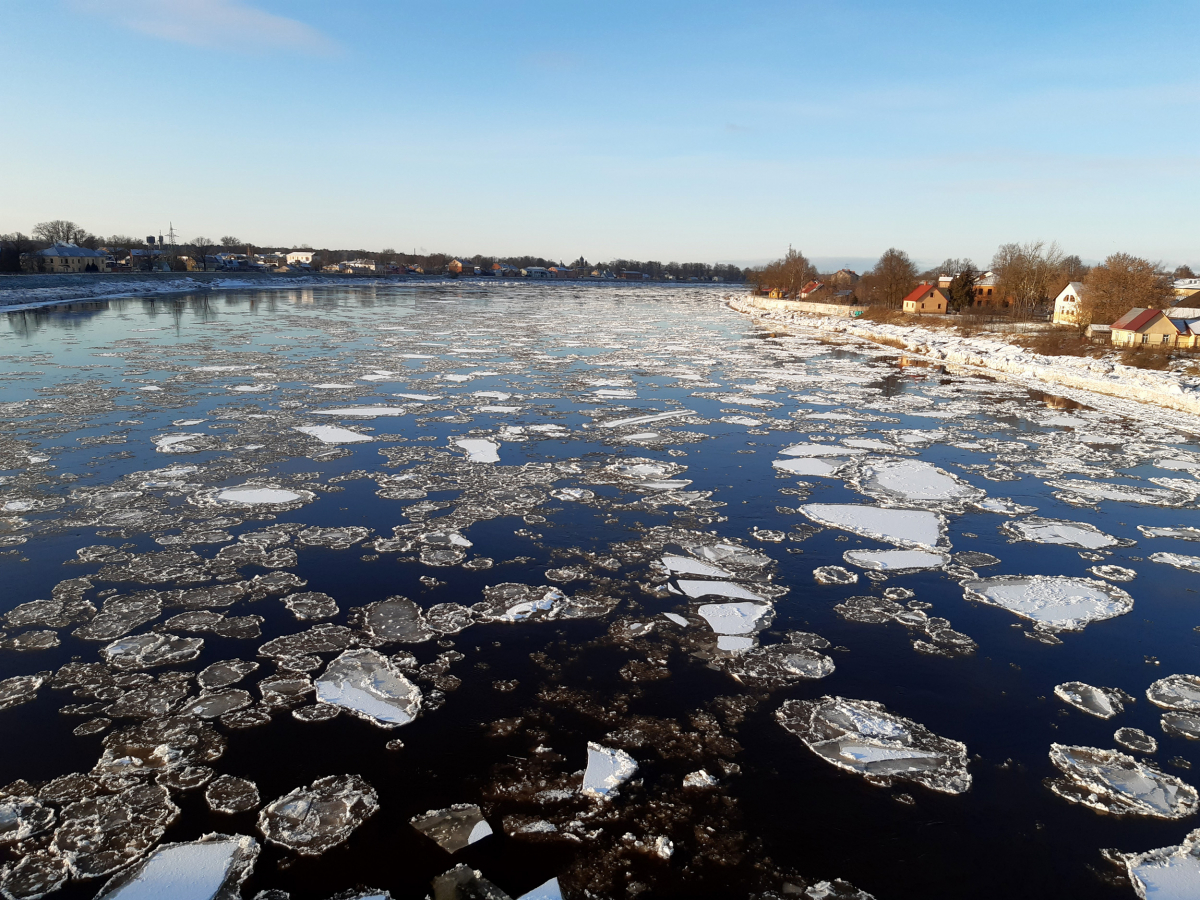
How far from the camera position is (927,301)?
42.6 metres

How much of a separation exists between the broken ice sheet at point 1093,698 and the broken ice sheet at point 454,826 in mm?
3317

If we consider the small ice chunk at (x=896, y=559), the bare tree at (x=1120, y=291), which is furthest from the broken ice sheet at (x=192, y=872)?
the bare tree at (x=1120, y=291)

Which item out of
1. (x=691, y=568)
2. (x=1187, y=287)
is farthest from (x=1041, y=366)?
(x=1187, y=287)

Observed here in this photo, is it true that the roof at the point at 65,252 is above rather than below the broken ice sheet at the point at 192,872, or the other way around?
above

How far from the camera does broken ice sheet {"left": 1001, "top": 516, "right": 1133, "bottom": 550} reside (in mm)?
6180

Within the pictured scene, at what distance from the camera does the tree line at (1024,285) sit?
27078 millimetres

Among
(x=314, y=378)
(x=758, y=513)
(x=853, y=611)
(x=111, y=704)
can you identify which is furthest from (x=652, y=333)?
(x=111, y=704)

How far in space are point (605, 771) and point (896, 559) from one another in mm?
3555

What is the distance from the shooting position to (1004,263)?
51531 millimetres

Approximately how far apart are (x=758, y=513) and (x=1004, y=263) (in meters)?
55.5

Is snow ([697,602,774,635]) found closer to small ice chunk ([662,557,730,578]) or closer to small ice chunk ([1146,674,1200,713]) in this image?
small ice chunk ([662,557,730,578])

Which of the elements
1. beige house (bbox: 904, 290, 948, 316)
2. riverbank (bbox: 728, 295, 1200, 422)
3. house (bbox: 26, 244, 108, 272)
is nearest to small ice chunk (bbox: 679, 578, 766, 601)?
riverbank (bbox: 728, 295, 1200, 422)

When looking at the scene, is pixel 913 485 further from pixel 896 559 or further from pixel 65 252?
pixel 65 252

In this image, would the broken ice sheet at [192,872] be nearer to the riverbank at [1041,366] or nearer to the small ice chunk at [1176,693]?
the small ice chunk at [1176,693]
